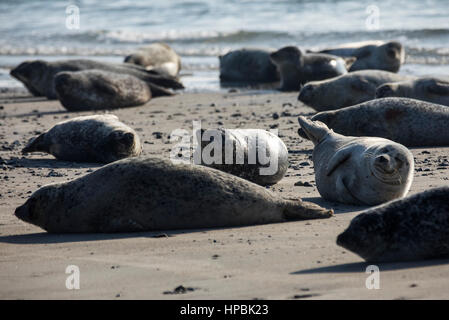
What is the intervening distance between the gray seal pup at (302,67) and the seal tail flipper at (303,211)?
27.1ft

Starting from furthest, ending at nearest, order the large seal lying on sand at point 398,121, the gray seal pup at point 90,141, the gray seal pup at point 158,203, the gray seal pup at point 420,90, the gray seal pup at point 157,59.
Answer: the gray seal pup at point 157,59, the gray seal pup at point 420,90, the large seal lying on sand at point 398,121, the gray seal pup at point 90,141, the gray seal pup at point 158,203

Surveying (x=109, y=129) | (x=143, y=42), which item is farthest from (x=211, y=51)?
(x=109, y=129)

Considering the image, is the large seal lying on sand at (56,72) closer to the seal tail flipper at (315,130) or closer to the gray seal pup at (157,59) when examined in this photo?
the gray seal pup at (157,59)

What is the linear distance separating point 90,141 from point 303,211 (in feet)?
10.3

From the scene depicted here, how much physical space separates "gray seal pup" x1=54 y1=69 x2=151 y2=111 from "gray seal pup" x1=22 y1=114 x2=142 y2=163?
345cm

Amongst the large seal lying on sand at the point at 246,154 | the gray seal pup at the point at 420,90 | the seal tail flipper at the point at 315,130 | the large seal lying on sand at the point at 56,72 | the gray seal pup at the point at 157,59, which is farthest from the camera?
the gray seal pup at the point at 157,59

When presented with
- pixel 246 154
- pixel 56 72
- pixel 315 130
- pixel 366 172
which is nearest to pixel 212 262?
pixel 366 172

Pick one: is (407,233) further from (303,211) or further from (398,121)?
(398,121)

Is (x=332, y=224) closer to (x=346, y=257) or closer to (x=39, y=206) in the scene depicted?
(x=346, y=257)

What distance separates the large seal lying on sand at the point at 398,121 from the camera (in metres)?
7.94

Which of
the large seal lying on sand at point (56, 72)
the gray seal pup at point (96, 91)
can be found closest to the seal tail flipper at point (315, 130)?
the gray seal pup at point (96, 91)

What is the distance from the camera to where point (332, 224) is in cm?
486

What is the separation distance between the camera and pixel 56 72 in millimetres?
13195

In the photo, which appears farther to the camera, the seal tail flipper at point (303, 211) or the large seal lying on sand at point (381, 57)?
the large seal lying on sand at point (381, 57)
